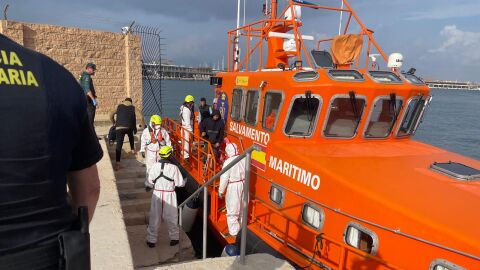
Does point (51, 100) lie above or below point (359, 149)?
above

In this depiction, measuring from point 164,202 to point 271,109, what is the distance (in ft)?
7.27

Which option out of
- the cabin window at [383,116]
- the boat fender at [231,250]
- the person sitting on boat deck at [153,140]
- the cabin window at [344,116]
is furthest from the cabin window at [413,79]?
the person sitting on boat deck at [153,140]

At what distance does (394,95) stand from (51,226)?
4.75m

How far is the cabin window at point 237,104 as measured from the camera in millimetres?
6258

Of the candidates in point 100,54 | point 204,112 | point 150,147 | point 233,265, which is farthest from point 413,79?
point 100,54

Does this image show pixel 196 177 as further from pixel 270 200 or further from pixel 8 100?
pixel 8 100

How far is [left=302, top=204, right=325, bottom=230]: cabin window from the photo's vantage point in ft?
13.4

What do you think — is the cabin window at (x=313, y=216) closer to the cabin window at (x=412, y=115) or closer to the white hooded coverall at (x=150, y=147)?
the cabin window at (x=412, y=115)

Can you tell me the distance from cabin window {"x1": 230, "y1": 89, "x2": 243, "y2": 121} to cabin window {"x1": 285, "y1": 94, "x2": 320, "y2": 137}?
4.96 feet

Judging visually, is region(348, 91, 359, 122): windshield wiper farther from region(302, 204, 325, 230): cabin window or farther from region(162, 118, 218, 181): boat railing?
region(162, 118, 218, 181): boat railing

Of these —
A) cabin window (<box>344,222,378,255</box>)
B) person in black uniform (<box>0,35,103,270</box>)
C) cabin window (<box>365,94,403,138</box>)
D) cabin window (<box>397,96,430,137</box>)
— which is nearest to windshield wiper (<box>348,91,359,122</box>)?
cabin window (<box>365,94,403,138</box>)

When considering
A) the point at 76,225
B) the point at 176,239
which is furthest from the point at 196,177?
the point at 76,225

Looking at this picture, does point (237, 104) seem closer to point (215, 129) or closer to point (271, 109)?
point (215, 129)

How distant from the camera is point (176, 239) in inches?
224
